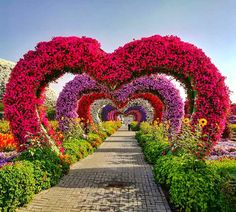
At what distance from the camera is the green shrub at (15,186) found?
5875 millimetres

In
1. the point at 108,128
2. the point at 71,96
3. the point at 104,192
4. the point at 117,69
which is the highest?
the point at 117,69

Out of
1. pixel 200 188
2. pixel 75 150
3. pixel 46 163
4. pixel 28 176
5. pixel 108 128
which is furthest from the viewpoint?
pixel 108 128

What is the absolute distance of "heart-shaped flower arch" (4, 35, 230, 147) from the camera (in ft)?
28.7

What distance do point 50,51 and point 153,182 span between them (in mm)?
4721

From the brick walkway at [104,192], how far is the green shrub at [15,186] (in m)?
0.25

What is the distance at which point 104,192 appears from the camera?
7570 millimetres

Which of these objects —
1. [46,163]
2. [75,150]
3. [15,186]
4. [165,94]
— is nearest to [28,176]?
[15,186]

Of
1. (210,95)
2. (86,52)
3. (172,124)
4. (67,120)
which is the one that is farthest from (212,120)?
(67,120)

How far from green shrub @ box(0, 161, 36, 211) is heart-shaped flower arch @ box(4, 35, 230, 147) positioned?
114 inches

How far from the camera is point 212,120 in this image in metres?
8.69

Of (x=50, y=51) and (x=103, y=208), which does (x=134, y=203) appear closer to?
(x=103, y=208)

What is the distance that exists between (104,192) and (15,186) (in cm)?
224

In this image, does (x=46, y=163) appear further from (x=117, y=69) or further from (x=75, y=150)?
(x=75, y=150)

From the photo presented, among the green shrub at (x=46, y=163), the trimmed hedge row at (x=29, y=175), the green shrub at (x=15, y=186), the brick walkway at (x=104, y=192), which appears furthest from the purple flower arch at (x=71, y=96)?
the green shrub at (x=15, y=186)
